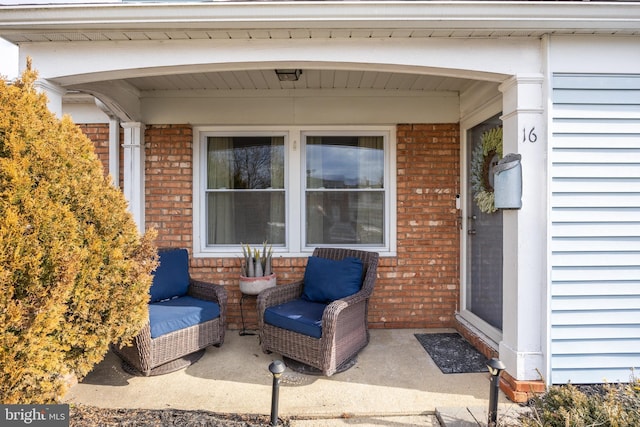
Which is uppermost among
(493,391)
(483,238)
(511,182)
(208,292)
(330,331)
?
(511,182)

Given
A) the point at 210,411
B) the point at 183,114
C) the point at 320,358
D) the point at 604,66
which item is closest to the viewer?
the point at 210,411

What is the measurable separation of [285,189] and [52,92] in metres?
2.23

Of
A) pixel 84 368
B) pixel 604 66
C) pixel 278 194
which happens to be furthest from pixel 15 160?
pixel 604 66

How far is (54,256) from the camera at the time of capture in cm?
174

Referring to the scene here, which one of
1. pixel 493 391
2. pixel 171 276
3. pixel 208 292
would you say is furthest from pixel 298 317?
pixel 493 391

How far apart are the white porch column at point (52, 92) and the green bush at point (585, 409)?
3815 mm

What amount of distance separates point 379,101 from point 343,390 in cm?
296

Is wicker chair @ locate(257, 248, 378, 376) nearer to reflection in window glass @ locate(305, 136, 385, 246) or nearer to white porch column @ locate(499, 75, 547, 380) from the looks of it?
reflection in window glass @ locate(305, 136, 385, 246)

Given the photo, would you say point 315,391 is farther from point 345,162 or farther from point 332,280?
point 345,162

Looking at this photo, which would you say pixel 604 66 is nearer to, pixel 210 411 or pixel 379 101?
pixel 379 101

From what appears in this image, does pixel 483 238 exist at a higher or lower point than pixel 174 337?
higher

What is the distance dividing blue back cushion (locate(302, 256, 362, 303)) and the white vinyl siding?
5.24 feet

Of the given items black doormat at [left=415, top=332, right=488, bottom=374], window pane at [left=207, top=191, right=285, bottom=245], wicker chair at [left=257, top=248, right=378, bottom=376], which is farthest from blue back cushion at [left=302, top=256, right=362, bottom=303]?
black doormat at [left=415, top=332, right=488, bottom=374]

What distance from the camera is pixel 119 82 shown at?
334 centimetres
